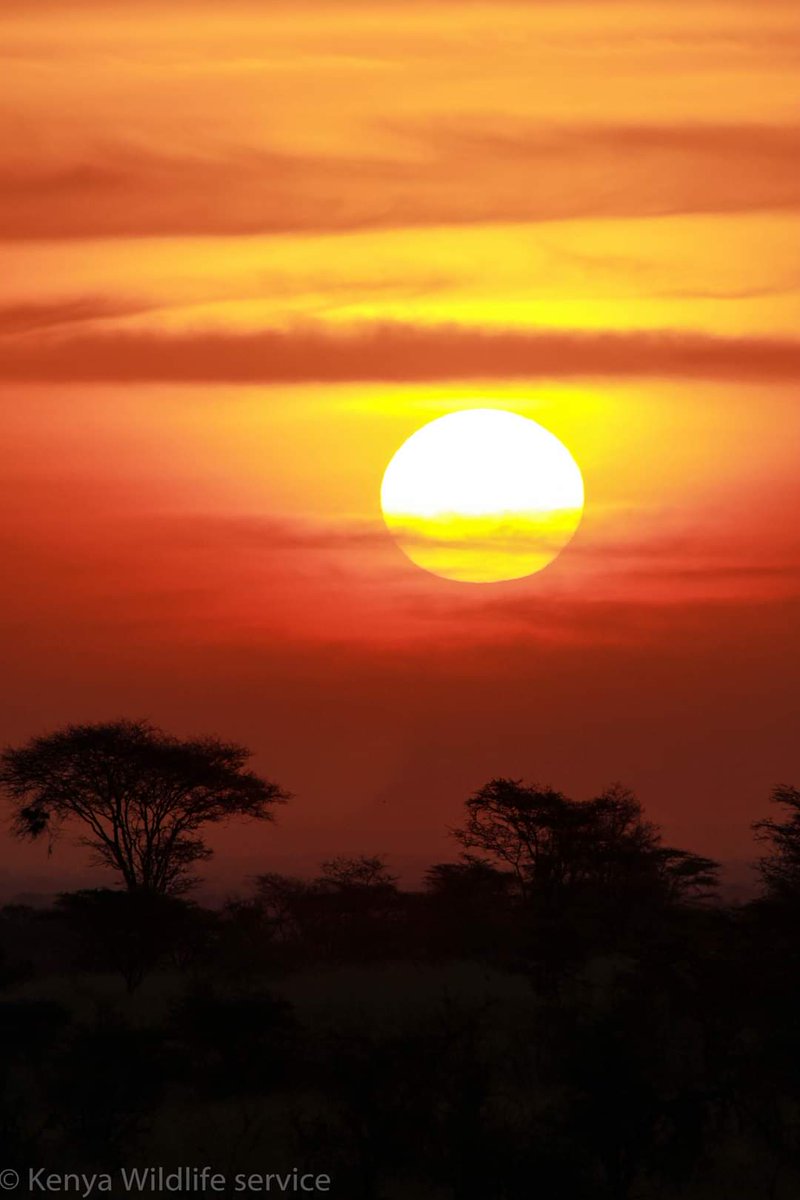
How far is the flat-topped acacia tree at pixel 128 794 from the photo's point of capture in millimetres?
63688

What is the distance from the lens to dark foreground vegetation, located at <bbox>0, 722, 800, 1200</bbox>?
28.4 m

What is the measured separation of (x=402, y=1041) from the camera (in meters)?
29.9

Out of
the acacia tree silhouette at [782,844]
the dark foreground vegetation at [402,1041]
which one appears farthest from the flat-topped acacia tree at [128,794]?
the acacia tree silhouette at [782,844]

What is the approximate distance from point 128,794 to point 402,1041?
35.9 m

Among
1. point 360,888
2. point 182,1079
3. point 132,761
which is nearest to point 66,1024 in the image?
point 182,1079

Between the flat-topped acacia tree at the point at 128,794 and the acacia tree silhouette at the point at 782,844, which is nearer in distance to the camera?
the acacia tree silhouette at the point at 782,844

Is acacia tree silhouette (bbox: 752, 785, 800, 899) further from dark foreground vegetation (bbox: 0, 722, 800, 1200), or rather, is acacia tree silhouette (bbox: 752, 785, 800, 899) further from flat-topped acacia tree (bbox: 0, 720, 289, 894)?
flat-topped acacia tree (bbox: 0, 720, 289, 894)

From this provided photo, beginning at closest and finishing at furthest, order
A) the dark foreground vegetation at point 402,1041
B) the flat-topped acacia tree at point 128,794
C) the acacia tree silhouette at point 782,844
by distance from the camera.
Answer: the dark foreground vegetation at point 402,1041, the acacia tree silhouette at point 782,844, the flat-topped acacia tree at point 128,794

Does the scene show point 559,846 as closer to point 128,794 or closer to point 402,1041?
point 128,794

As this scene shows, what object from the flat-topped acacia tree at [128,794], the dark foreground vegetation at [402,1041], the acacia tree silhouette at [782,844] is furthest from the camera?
the flat-topped acacia tree at [128,794]

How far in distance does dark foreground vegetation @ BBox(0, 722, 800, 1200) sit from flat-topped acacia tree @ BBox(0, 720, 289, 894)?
3.4 inches

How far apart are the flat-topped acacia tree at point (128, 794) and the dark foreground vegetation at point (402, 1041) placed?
3.4 inches

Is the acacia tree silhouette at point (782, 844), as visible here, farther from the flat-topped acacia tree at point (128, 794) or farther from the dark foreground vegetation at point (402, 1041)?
the flat-topped acacia tree at point (128, 794)

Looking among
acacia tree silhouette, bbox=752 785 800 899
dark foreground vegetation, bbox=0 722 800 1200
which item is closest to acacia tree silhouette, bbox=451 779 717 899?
dark foreground vegetation, bbox=0 722 800 1200
